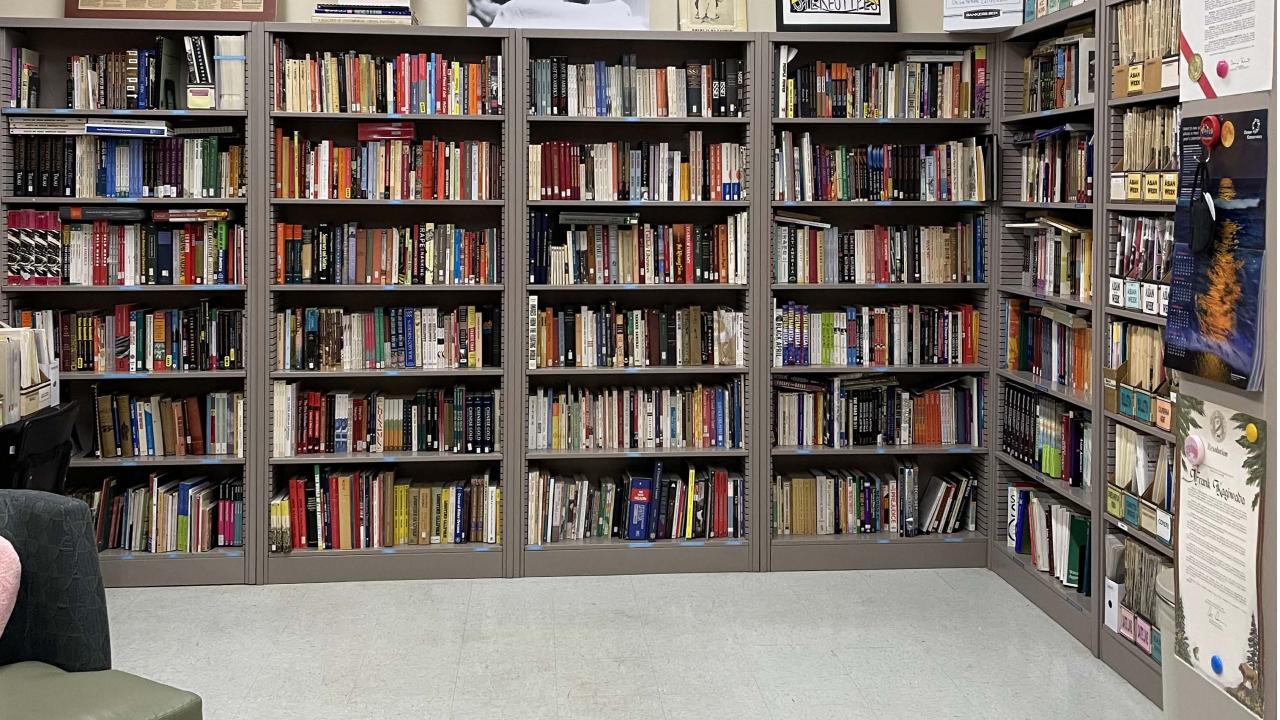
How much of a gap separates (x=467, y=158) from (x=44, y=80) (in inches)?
67.4

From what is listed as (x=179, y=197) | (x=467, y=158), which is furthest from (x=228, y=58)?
(x=467, y=158)

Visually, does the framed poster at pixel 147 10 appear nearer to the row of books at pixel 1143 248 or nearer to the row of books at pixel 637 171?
the row of books at pixel 637 171

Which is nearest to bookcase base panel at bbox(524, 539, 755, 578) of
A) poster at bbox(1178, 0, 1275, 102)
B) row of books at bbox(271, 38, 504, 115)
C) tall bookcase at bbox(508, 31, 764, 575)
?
tall bookcase at bbox(508, 31, 764, 575)

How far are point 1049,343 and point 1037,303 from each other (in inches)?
9.0

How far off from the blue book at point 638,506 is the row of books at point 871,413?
57cm

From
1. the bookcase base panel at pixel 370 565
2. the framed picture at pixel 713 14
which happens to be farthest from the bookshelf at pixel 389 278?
the framed picture at pixel 713 14

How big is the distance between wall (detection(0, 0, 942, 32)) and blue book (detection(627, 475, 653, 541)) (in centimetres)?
187

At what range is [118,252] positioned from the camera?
4867 millimetres

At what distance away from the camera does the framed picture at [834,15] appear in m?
5.06

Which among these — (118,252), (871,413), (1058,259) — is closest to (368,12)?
(118,252)

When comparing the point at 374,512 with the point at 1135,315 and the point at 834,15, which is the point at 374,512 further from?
the point at 1135,315

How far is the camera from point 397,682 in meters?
3.88

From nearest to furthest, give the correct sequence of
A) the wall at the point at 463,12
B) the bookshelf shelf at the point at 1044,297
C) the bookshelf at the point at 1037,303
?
the bookshelf at the point at 1037,303 → the bookshelf shelf at the point at 1044,297 → the wall at the point at 463,12

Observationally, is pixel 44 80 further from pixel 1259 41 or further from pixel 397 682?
pixel 1259 41
